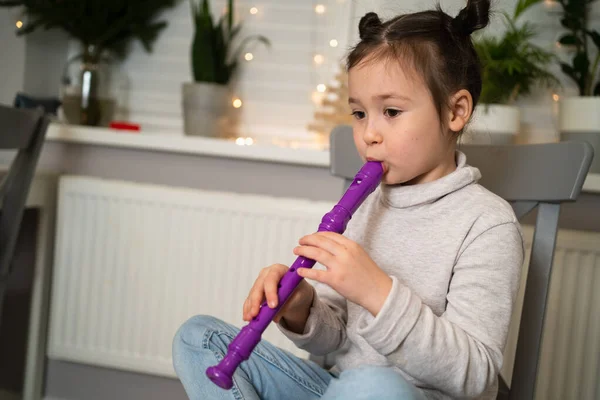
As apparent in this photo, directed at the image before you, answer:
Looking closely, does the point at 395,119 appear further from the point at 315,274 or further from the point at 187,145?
the point at 187,145

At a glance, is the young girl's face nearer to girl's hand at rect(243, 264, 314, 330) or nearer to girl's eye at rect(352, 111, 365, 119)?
girl's eye at rect(352, 111, 365, 119)

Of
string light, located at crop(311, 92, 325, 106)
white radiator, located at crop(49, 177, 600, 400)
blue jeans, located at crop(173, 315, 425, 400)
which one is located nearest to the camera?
blue jeans, located at crop(173, 315, 425, 400)

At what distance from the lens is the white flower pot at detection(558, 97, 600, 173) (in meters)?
1.40

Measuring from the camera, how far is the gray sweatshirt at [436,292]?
28.5 inches

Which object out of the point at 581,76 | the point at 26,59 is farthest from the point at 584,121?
the point at 26,59

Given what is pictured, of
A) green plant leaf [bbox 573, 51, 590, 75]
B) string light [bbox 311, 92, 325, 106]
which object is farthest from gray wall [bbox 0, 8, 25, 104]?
green plant leaf [bbox 573, 51, 590, 75]

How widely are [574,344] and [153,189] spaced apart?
104 cm

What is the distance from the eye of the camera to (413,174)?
34.7 inches

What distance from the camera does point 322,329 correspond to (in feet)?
3.01

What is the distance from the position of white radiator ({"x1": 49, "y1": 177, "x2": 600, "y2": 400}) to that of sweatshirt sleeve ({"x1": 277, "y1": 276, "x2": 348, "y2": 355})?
0.58 meters

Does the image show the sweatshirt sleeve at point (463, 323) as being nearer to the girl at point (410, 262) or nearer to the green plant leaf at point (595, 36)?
the girl at point (410, 262)

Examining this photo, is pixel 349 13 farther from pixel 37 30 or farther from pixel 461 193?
pixel 461 193

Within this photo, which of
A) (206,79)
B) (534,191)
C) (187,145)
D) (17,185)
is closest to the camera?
(534,191)

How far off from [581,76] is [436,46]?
2.67ft
